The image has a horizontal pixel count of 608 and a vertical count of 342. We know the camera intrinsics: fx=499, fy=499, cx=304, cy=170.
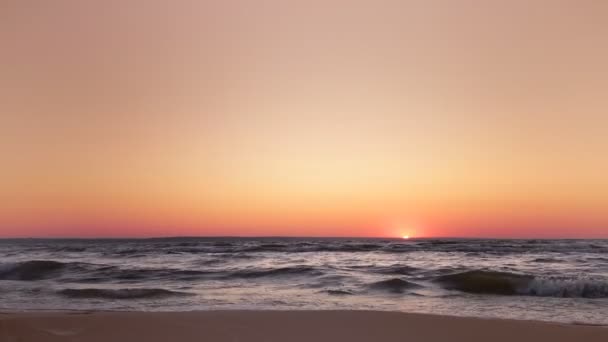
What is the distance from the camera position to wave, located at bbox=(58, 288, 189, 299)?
33.1ft

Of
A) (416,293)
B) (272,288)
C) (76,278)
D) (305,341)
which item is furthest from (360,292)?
(76,278)

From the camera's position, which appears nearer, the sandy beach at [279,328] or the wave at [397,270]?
the sandy beach at [279,328]

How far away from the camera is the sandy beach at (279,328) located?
17.0 feet

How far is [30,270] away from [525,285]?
1553cm

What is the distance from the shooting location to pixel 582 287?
11297 millimetres

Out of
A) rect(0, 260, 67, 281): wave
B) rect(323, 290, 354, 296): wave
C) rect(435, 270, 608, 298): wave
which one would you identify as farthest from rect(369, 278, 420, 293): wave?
rect(0, 260, 67, 281): wave

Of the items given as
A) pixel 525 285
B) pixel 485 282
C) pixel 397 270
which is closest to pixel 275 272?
pixel 397 270

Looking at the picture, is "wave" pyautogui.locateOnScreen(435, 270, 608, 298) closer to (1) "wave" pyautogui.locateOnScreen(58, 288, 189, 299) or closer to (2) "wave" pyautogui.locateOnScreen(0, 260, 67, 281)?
(1) "wave" pyautogui.locateOnScreen(58, 288, 189, 299)

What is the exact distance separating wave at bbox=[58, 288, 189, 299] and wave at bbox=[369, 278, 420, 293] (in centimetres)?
444

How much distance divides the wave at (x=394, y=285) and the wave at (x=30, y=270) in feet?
34.0

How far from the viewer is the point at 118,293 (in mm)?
10477

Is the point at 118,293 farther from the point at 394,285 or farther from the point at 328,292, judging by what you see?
the point at 394,285

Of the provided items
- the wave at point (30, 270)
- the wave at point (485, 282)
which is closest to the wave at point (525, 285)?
the wave at point (485, 282)

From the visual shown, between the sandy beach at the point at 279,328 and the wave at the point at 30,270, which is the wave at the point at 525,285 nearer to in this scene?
the sandy beach at the point at 279,328
